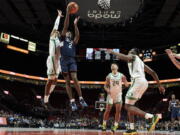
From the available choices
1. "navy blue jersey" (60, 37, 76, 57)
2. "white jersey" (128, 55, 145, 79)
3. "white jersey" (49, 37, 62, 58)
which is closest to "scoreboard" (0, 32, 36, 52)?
"white jersey" (49, 37, 62, 58)

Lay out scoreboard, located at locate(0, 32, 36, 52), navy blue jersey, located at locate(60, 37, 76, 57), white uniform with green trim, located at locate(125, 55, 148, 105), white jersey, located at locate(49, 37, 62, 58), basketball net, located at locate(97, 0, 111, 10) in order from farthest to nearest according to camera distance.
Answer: scoreboard, located at locate(0, 32, 36, 52) < basketball net, located at locate(97, 0, 111, 10) < white jersey, located at locate(49, 37, 62, 58) < navy blue jersey, located at locate(60, 37, 76, 57) < white uniform with green trim, located at locate(125, 55, 148, 105)

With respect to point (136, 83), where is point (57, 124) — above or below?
below

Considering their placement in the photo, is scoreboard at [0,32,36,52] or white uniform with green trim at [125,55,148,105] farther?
scoreboard at [0,32,36,52]

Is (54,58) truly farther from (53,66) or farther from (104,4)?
(104,4)

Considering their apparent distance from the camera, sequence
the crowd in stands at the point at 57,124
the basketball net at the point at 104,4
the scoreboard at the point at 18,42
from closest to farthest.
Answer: the basketball net at the point at 104,4 → the crowd in stands at the point at 57,124 → the scoreboard at the point at 18,42

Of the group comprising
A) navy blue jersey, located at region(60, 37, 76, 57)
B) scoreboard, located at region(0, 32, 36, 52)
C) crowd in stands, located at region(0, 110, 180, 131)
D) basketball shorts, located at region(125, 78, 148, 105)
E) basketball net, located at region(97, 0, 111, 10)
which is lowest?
crowd in stands, located at region(0, 110, 180, 131)

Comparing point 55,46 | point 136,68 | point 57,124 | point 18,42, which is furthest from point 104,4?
point 18,42

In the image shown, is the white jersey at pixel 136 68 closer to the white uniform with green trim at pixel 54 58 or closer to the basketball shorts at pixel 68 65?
the basketball shorts at pixel 68 65

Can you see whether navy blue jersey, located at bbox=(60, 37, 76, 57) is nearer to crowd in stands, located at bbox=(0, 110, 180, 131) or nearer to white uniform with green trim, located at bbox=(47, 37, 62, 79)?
white uniform with green trim, located at bbox=(47, 37, 62, 79)

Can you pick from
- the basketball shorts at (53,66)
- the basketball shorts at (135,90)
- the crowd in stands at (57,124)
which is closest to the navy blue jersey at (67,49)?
the basketball shorts at (53,66)

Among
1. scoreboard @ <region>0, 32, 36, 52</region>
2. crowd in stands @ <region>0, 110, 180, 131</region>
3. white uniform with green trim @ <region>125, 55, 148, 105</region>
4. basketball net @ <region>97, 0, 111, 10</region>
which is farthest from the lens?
scoreboard @ <region>0, 32, 36, 52</region>

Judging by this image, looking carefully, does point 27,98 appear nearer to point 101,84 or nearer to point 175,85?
point 101,84

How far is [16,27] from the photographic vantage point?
32.1 m

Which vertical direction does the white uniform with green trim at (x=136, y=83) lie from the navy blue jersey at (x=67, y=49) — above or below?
below
